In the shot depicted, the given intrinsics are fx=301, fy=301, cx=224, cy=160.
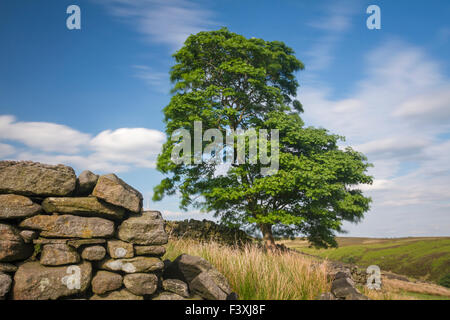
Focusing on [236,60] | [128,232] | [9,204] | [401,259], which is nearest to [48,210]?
[9,204]

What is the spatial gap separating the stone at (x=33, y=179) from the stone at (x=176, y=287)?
2817 mm

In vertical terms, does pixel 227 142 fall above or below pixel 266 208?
above

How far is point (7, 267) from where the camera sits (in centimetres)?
558

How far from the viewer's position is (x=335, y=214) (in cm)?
1750

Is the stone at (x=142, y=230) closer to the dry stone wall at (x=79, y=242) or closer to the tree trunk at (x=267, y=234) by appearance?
the dry stone wall at (x=79, y=242)

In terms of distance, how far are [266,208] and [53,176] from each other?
43.6 ft

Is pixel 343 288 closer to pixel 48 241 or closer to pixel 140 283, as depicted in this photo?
pixel 140 283

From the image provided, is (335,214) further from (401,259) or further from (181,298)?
(401,259)

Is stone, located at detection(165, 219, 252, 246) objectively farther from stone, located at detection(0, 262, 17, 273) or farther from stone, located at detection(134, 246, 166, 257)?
stone, located at detection(0, 262, 17, 273)

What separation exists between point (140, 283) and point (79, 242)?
146cm

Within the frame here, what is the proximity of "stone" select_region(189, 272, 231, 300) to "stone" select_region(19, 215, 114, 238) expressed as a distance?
→ 7.17ft

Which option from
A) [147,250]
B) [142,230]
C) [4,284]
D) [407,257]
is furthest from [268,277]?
[407,257]

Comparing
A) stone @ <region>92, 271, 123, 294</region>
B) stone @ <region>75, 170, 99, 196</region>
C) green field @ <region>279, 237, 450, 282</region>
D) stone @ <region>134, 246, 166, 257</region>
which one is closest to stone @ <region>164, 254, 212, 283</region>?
stone @ <region>134, 246, 166, 257</region>

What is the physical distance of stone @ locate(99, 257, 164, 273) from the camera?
6.09 meters
